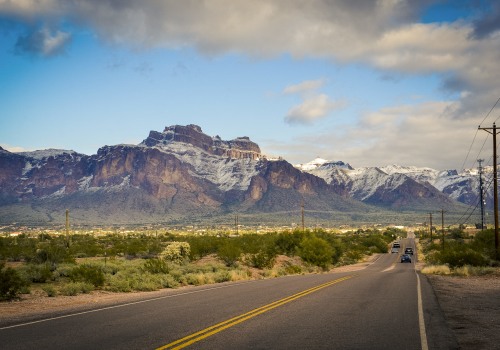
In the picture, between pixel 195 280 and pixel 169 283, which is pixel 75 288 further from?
pixel 195 280

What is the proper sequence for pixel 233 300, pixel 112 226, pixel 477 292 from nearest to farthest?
pixel 233 300 < pixel 477 292 < pixel 112 226

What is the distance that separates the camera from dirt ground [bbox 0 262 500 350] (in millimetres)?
11008

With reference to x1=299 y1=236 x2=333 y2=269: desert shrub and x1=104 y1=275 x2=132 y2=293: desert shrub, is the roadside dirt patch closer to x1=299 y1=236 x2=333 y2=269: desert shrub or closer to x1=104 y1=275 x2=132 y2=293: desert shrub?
x1=104 y1=275 x2=132 y2=293: desert shrub

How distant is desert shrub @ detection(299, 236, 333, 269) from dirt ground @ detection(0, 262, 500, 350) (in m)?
27.9

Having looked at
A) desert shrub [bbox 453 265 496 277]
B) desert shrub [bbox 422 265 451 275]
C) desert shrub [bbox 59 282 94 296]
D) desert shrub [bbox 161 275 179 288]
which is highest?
desert shrub [bbox 59 282 94 296]

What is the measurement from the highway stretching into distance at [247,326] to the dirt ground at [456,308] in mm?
423

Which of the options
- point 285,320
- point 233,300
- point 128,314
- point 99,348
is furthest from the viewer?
point 233,300

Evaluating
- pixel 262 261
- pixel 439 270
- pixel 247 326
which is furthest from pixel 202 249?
pixel 247 326

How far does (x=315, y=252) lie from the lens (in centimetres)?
5191

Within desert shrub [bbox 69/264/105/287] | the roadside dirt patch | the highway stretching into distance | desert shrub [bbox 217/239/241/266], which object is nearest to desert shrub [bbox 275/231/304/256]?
desert shrub [bbox 217/239/241/266]

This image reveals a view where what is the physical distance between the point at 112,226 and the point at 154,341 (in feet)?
627

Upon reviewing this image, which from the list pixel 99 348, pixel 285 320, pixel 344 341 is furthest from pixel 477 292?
pixel 99 348

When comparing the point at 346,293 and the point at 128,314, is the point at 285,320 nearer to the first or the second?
the point at 128,314

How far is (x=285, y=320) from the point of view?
12484 mm
